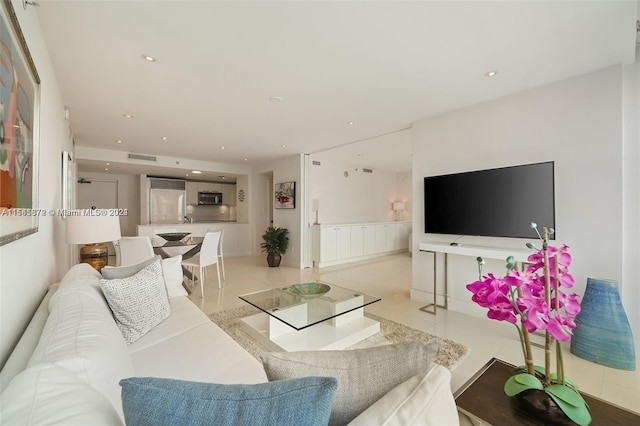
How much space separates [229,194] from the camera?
887 centimetres

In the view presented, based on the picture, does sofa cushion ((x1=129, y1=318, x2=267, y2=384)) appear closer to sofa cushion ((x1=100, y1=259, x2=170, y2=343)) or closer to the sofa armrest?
sofa cushion ((x1=100, y1=259, x2=170, y2=343))

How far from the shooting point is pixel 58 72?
95.3 inches

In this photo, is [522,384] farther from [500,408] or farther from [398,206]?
[398,206]

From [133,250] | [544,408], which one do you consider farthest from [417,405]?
[133,250]

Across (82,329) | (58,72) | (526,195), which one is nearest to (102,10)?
(58,72)

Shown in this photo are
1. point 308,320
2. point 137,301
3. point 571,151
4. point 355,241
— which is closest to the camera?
point 137,301

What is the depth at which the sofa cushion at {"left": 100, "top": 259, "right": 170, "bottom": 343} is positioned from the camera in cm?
164

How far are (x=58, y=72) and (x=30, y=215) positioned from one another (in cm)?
191

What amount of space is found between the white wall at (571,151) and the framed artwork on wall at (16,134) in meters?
3.75

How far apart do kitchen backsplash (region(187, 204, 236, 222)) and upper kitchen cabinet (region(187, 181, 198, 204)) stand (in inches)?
6.7

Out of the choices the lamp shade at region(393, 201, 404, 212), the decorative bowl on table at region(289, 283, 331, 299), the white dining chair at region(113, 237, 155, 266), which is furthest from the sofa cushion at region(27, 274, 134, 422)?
the lamp shade at region(393, 201, 404, 212)

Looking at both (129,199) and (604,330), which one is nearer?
(604,330)

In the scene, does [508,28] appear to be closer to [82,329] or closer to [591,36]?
[591,36]

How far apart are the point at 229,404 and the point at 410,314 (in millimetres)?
3070
